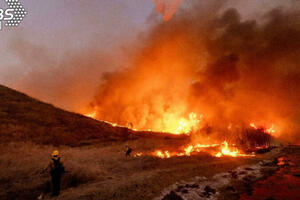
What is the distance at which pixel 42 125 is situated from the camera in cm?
4081

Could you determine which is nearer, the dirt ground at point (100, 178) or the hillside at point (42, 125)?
the dirt ground at point (100, 178)

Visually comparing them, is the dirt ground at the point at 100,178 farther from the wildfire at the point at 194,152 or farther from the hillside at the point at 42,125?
the hillside at the point at 42,125

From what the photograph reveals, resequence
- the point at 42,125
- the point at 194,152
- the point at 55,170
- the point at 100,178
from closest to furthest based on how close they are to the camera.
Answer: the point at 55,170 → the point at 100,178 → the point at 194,152 → the point at 42,125

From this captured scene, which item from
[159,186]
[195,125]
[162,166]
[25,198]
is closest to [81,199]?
[25,198]

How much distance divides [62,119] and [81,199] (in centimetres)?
4131

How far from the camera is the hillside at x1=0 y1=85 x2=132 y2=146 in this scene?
34.6m

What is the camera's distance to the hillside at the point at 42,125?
34559 mm

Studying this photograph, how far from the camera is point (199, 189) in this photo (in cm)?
1509

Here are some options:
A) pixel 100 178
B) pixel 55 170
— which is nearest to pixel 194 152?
pixel 100 178

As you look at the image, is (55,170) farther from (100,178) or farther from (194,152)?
(194,152)

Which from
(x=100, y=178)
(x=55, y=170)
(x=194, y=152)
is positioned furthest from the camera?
(x=194, y=152)

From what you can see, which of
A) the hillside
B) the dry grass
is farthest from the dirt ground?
the hillside

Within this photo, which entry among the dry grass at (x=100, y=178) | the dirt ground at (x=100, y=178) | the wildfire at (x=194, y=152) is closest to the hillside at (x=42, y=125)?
the dry grass at (x=100, y=178)

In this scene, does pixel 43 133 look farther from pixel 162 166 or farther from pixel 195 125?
pixel 195 125
